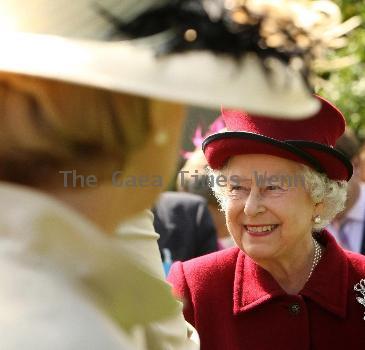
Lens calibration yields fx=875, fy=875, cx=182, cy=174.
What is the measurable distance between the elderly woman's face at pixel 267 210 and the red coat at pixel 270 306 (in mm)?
123

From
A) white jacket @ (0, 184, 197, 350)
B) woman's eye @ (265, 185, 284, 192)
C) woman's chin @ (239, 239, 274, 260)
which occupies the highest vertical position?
white jacket @ (0, 184, 197, 350)

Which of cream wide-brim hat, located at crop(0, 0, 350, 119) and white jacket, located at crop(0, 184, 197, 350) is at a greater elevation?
cream wide-brim hat, located at crop(0, 0, 350, 119)

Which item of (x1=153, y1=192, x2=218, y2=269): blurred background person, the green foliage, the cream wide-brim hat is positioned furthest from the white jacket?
the green foliage

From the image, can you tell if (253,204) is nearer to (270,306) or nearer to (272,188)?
(272,188)

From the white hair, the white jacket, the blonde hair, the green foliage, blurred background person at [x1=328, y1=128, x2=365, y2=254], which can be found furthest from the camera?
the green foliage

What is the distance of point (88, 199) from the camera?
120 cm

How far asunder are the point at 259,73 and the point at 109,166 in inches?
9.5

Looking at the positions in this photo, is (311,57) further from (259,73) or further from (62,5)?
(62,5)

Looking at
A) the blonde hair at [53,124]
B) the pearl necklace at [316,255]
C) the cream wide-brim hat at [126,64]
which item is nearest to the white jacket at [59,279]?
the blonde hair at [53,124]

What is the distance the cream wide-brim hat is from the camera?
1.10 m

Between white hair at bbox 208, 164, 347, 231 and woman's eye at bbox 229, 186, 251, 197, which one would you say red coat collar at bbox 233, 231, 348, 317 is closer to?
white hair at bbox 208, 164, 347, 231

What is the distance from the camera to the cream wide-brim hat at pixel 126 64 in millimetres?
1102

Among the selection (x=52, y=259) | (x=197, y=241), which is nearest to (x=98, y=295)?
(x=52, y=259)

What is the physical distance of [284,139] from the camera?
10.00 feet
